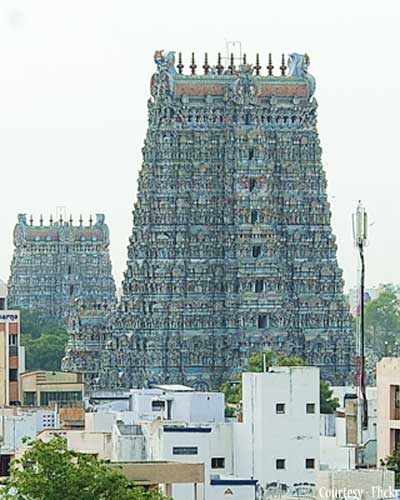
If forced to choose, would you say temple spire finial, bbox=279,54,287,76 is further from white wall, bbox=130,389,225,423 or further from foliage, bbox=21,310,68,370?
white wall, bbox=130,389,225,423

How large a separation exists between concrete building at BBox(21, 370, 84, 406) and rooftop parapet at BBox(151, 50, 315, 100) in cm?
3816

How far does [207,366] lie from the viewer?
138 metres

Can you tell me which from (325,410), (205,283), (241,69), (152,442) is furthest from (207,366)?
(152,442)

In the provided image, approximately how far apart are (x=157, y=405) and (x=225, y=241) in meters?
60.2

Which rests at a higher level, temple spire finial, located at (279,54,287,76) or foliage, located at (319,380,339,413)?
temple spire finial, located at (279,54,287,76)

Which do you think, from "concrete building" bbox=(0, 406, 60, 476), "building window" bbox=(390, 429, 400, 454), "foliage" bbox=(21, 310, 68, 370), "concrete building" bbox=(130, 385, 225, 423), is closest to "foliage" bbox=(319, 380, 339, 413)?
→ "concrete building" bbox=(130, 385, 225, 423)

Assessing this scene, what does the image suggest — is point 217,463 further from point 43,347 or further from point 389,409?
point 43,347

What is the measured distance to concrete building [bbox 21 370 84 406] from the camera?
9594 centimetres

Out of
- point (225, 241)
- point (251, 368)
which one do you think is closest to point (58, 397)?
point (251, 368)

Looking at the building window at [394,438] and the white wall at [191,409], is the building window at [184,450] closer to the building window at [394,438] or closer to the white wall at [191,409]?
the building window at [394,438]

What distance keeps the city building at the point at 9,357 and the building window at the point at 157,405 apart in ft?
45.6

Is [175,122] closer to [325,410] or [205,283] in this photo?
[205,283]

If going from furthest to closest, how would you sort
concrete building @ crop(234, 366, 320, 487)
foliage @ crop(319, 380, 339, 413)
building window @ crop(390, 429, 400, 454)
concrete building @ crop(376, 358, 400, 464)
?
1. foliage @ crop(319, 380, 339, 413)
2. concrete building @ crop(376, 358, 400, 464)
3. building window @ crop(390, 429, 400, 454)
4. concrete building @ crop(234, 366, 320, 487)

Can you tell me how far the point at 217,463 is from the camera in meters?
65.0
